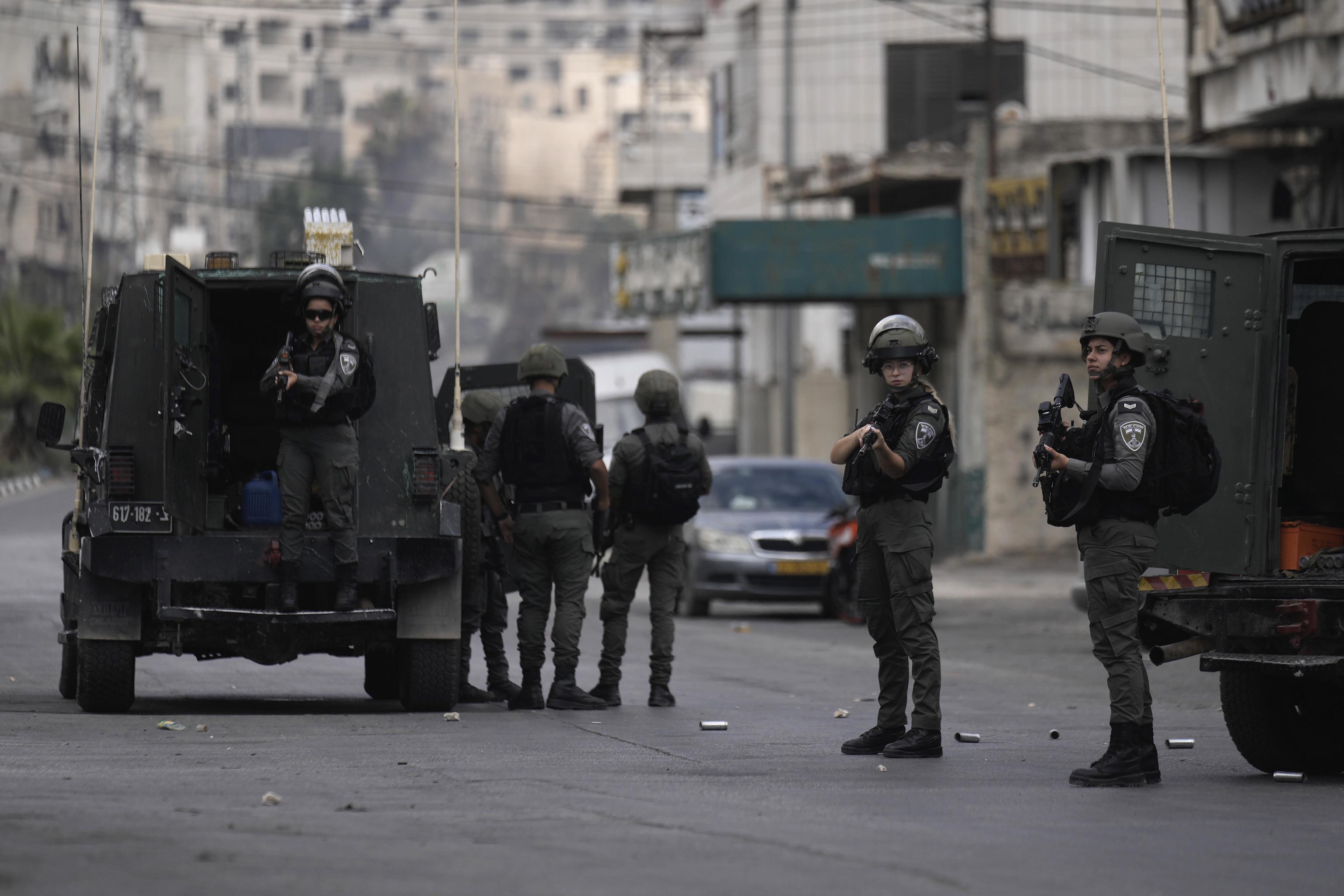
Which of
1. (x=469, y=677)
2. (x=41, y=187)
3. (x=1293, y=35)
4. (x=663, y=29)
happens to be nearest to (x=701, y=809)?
(x=469, y=677)

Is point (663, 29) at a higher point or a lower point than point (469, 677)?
higher

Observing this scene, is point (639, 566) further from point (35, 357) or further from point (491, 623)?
point (35, 357)

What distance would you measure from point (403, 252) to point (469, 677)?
116372 mm

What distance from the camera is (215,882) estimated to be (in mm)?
5797

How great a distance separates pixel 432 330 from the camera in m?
11.4

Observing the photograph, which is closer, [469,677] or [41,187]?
[469,677]

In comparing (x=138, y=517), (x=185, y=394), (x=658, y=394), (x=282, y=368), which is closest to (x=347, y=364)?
(x=282, y=368)

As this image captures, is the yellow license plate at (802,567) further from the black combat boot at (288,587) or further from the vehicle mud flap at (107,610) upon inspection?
the vehicle mud flap at (107,610)

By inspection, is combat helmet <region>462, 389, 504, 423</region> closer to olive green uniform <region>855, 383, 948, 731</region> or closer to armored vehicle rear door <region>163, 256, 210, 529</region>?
armored vehicle rear door <region>163, 256, 210, 529</region>

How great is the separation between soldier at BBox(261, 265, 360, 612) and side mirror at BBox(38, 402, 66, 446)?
1468 millimetres

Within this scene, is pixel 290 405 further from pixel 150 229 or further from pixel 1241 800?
pixel 150 229

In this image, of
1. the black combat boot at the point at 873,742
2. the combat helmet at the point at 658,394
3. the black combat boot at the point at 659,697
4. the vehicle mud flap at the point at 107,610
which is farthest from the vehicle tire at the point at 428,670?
the black combat boot at the point at 873,742

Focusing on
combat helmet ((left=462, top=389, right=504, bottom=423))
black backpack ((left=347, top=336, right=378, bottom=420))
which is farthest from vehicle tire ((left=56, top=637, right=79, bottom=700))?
combat helmet ((left=462, top=389, right=504, bottom=423))

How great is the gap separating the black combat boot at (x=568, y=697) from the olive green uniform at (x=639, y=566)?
186mm
